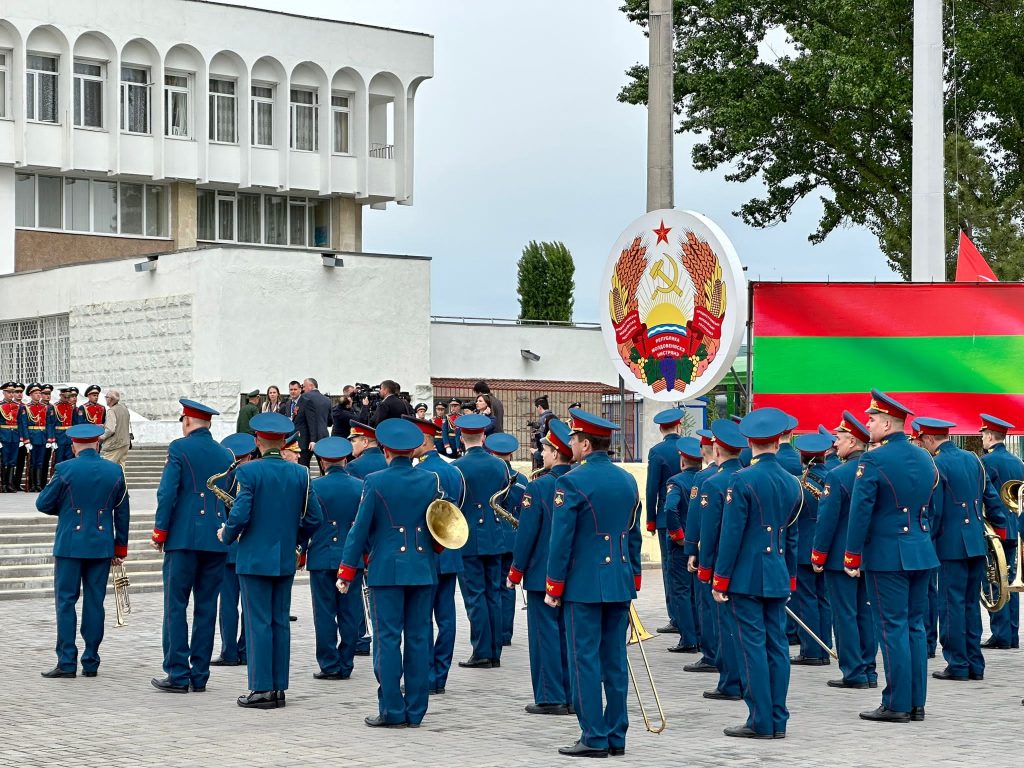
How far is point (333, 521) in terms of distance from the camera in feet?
41.0

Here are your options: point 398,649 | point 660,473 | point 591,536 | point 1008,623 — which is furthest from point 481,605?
point 1008,623

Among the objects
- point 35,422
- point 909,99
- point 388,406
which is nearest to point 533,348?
point 909,99

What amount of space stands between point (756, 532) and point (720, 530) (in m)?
0.32

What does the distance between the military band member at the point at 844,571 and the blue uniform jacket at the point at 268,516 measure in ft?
12.4

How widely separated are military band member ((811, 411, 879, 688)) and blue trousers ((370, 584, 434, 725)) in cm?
318

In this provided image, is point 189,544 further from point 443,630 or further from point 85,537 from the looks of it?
point 443,630

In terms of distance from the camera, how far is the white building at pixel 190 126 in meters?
42.7

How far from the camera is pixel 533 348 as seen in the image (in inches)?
1564

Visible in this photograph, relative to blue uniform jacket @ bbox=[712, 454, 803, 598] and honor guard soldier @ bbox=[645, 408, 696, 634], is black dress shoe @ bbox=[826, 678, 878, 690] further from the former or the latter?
blue uniform jacket @ bbox=[712, 454, 803, 598]

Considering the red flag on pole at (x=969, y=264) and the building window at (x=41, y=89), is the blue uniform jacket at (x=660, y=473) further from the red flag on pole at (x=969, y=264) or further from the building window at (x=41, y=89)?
the building window at (x=41, y=89)

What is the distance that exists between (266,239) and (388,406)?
92.0 feet

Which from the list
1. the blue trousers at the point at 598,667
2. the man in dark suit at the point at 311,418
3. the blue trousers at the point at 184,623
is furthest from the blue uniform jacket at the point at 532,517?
the man in dark suit at the point at 311,418

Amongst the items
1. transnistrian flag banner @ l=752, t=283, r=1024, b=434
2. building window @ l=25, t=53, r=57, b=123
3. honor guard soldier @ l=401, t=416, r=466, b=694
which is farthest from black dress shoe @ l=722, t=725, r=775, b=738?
building window @ l=25, t=53, r=57, b=123

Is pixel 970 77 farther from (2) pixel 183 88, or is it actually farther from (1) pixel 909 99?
(2) pixel 183 88
